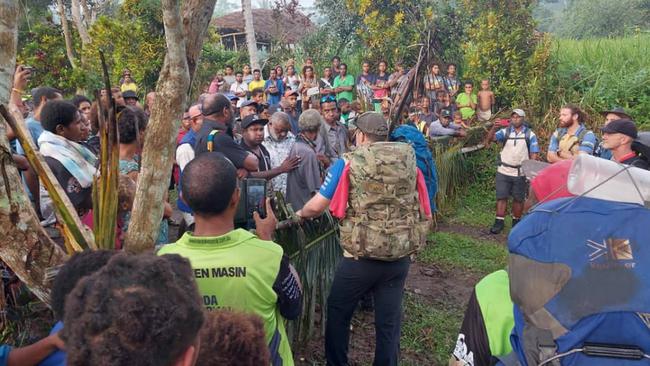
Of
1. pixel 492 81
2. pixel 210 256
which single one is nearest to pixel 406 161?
pixel 210 256

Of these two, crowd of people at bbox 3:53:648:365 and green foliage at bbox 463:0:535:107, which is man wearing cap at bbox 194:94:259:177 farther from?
green foliage at bbox 463:0:535:107

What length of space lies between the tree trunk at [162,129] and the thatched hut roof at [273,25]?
667 inches

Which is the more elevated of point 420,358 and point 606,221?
point 606,221

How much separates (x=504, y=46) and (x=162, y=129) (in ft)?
33.1

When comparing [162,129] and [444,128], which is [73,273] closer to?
[162,129]

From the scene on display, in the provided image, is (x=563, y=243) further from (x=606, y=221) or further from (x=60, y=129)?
(x=60, y=129)

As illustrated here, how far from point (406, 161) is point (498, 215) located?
4906 mm

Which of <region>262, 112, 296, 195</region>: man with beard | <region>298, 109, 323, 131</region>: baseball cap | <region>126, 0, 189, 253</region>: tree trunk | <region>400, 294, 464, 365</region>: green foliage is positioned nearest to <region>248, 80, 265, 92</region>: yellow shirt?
<region>262, 112, 296, 195</region>: man with beard

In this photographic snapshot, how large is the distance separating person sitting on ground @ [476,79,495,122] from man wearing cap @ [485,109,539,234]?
111 inches

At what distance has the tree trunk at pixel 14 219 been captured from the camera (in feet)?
6.42

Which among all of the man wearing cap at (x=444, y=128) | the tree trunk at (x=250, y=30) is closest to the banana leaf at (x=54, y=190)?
the man wearing cap at (x=444, y=128)

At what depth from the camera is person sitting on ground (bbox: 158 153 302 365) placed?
1940mm

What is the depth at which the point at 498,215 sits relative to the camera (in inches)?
302

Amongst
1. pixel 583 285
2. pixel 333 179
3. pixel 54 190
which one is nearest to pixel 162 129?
pixel 54 190
